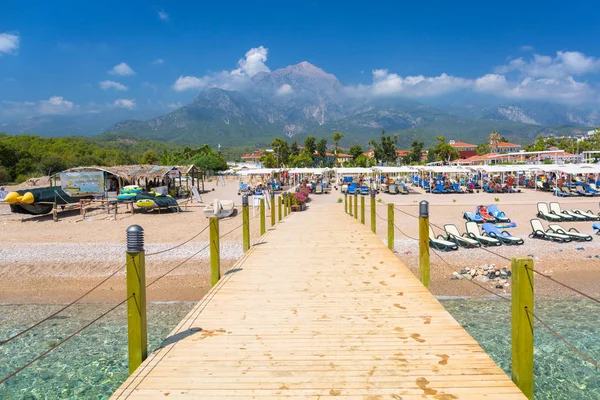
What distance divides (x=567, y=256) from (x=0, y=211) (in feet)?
82.0

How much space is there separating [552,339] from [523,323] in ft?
15.1

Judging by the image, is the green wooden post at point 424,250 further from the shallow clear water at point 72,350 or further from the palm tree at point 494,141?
the palm tree at point 494,141

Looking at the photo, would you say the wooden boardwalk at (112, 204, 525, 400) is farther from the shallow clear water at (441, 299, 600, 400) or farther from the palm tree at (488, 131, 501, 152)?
the palm tree at (488, 131, 501, 152)

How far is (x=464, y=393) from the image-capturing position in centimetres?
269

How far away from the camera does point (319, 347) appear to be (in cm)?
344

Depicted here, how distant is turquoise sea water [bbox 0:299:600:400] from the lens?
5.38m

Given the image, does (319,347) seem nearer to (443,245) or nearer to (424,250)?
(424,250)

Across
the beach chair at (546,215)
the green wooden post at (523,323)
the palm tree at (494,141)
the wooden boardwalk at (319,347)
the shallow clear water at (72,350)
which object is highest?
the palm tree at (494,141)

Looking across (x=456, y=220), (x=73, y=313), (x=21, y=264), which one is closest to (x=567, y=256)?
(x=456, y=220)

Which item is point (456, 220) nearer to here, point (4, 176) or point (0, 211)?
point (0, 211)

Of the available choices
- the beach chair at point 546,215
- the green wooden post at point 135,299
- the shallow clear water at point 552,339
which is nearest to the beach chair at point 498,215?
the beach chair at point 546,215

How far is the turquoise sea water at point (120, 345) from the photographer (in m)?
5.38

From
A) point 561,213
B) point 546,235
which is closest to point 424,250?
point 546,235

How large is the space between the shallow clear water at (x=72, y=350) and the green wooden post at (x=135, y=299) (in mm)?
Answer: 2453
